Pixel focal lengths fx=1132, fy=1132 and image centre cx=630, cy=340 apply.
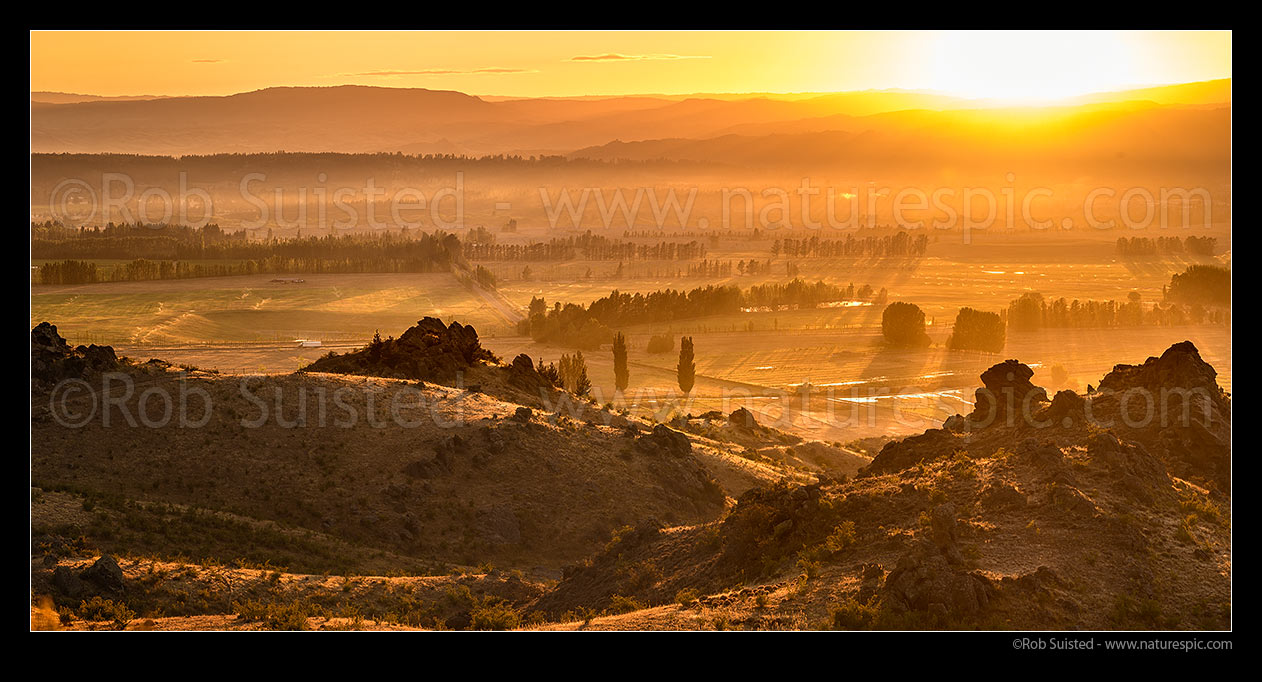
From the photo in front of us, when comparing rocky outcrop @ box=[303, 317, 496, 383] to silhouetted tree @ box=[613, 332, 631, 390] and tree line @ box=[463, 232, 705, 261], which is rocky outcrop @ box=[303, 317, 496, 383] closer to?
silhouetted tree @ box=[613, 332, 631, 390]

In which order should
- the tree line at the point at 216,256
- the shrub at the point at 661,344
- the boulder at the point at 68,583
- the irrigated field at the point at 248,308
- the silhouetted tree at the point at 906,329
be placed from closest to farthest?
the boulder at the point at 68,583 < the shrub at the point at 661,344 < the silhouetted tree at the point at 906,329 < the irrigated field at the point at 248,308 < the tree line at the point at 216,256

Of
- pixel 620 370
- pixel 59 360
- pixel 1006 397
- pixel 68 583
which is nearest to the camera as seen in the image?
pixel 68 583

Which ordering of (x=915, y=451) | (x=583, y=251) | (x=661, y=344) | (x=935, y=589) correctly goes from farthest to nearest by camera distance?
1. (x=583, y=251)
2. (x=661, y=344)
3. (x=915, y=451)
4. (x=935, y=589)

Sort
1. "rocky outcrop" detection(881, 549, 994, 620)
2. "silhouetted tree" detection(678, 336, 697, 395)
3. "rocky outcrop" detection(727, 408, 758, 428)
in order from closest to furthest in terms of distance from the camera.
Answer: "rocky outcrop" detection(881, 549, 994, 620)
"rocky outcrop" detection(727, 408, 758, 428)
"silhouetted tree" detection(678, 336, 697, 395)

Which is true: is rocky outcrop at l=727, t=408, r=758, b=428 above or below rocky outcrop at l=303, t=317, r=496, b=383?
below

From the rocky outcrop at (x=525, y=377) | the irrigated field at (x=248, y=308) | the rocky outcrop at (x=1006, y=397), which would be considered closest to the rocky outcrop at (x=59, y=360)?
Answer: the rocky outcrop at (x=525, y=377)

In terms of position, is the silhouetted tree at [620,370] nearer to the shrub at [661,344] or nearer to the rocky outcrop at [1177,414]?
the shrub at [661,344]

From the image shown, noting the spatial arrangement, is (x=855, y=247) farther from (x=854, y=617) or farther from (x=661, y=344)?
(x=854, y=617)

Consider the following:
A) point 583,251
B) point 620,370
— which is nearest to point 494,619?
point 620,370

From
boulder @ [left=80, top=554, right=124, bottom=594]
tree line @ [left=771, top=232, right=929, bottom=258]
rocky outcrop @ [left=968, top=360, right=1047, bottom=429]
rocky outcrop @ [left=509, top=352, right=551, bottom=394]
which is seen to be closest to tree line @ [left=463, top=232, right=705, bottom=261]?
tree line @ [left=771, top=232, right=929, bottom=258]

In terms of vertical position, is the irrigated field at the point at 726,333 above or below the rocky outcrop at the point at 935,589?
above
